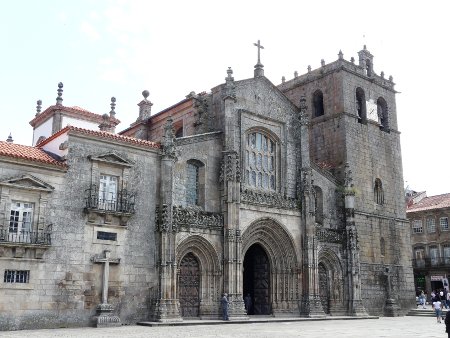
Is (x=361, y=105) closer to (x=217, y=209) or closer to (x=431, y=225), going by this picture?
(x=217, y=209)

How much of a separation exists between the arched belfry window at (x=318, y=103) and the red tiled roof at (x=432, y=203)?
23.8m

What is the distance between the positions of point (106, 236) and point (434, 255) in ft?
139

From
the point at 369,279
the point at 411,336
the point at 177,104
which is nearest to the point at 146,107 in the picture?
the point at 177,104

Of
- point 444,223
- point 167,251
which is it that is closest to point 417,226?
point 444,223

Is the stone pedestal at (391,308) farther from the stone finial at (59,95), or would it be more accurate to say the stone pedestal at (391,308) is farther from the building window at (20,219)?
the stone finial at (59,95)

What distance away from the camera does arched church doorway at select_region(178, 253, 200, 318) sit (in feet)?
86.8

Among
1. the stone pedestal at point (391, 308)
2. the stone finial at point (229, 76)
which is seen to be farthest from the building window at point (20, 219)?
the stone pedestal at point (391, 308)

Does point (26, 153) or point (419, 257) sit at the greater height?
point (26, 153)

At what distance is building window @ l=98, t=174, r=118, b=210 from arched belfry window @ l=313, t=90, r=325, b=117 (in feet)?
61.5

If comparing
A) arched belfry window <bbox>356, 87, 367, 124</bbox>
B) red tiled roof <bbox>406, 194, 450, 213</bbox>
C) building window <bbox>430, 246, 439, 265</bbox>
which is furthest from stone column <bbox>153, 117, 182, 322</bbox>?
building window <bbox>430, 246, 439, 265</bbox>

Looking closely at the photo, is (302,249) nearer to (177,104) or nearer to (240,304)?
(240,304)

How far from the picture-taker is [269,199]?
3009cm

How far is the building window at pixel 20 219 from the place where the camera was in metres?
21.4

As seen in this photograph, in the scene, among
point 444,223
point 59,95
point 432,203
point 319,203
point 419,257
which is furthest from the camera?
point 432,203
